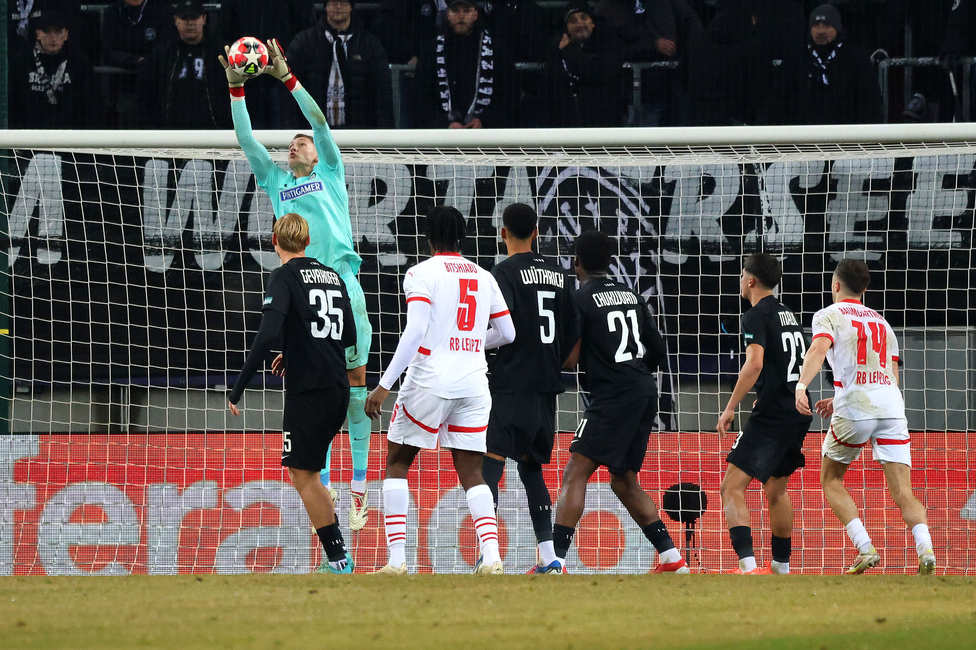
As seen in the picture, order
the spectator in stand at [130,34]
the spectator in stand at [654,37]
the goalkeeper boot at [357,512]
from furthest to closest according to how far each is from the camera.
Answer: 1. the spectator in stand at [130,34]
2. the spectator in stand at [654,37]
3. the goalkeeper boot at [357,512]

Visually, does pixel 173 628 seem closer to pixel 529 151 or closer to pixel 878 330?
pixel 878 330

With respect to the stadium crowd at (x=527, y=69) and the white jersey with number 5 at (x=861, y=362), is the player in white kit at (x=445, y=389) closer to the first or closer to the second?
the white jersey with number 5 at (x=861, y=362)

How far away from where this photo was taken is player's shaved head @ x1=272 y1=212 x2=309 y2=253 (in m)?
5.98

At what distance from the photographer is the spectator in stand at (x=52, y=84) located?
1075 cm

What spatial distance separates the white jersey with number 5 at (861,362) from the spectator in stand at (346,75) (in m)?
5.07

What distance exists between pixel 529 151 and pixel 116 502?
12.8 feet

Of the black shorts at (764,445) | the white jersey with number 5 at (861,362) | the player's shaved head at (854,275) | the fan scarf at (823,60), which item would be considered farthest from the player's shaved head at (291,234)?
the fan scarf at (823,60)

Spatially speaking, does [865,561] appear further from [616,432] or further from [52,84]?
[52,84]

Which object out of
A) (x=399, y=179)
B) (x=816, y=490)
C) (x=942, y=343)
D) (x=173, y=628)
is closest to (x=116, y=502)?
(x=399, y=179)

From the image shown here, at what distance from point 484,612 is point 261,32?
7.75 m

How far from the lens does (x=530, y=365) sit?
6.32m

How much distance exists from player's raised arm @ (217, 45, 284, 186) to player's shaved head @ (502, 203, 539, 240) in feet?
5.03

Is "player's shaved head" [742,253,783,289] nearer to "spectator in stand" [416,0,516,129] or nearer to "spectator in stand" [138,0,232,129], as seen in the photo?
"spectator in stand" [416,0,516,129]

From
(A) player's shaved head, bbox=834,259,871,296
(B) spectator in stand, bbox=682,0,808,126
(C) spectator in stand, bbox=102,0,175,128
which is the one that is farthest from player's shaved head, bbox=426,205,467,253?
(C) spectator in stand, bbox=102,0,175,128
